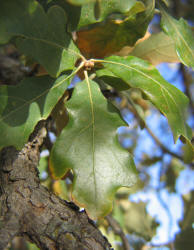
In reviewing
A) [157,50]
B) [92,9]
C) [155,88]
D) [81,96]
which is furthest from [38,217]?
[157,50]

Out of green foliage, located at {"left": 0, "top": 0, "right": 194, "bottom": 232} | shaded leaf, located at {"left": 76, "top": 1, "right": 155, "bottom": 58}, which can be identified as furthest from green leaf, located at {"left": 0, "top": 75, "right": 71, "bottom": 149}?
shaded leaf, located at {"left": 76, "top": 1, "right": 155, "bottom": 58}

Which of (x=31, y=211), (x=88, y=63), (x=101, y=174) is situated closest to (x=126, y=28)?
(x=88, y=63)

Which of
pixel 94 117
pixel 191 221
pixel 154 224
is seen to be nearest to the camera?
pixel 94 117

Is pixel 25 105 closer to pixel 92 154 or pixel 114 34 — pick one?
pixel 92 154

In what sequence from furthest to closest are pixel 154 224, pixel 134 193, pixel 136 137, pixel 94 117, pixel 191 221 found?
pixel 136 137
pixel 134 193
pixel 154 224
pixel 191 221
pixel 94 117

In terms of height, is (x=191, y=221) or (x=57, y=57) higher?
(x=57, y=57)

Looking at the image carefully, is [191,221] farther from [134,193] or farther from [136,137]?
[136,137]

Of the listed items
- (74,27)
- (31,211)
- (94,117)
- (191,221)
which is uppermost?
(74,27)
